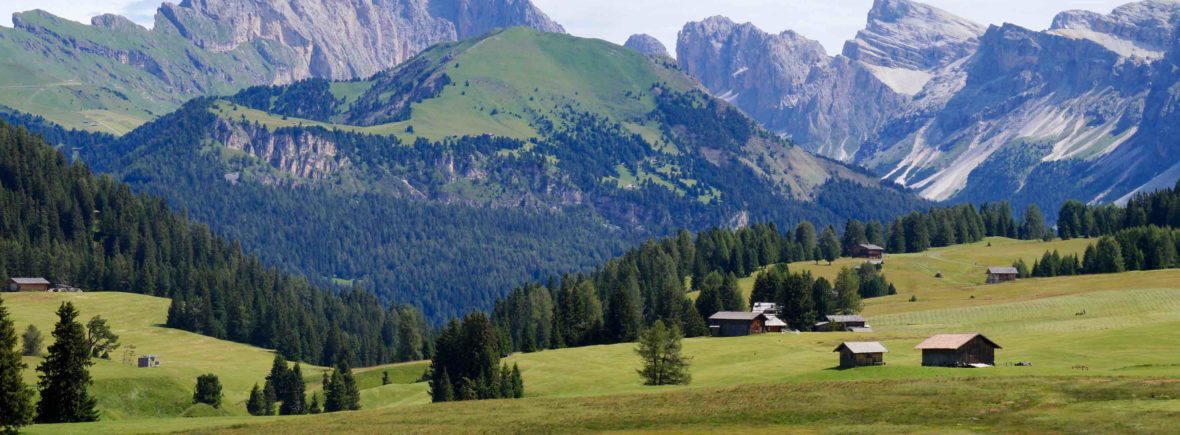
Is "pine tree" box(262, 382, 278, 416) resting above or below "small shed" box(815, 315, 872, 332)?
below

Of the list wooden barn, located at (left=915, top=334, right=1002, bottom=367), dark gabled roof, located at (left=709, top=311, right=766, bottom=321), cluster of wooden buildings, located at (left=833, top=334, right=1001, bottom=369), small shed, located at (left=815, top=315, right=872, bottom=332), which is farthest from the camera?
dark gabled roof, located at (left=709, top=311, right=766, bottom=321)

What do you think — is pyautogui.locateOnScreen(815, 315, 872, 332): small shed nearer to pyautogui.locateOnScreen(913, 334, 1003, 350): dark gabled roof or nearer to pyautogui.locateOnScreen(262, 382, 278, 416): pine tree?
pyautogui.locateOnScreen(913, 334, 1003, 350): dark gabled roof

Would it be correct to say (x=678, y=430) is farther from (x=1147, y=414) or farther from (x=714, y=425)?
(x=1147, y=414)

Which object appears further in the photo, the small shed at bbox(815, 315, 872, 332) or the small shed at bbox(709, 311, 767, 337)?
the small shed at bbox(709, 311, 767, 337)

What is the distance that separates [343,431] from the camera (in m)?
102

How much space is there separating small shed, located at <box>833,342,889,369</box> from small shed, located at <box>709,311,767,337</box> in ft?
172

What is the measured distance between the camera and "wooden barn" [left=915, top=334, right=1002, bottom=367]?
438 feet

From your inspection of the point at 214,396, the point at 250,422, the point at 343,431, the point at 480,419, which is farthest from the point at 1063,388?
the point at 214,396

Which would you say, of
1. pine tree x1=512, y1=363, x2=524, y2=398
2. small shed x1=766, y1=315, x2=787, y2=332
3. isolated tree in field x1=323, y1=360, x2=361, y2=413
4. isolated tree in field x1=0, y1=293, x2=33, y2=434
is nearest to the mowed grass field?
pine tree x1=512, y1=363, x2=524, y2=398

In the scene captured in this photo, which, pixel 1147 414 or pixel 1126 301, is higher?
pixel 1126 301

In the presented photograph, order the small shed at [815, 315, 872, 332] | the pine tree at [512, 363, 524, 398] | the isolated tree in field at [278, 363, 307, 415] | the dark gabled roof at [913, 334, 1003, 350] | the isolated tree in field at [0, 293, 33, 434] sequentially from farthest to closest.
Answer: the small shed at [815, 315, 872, 332] < the isolated tree in field at [278, 363, 307, 415] < the pine tree at [512, 363, 524, 398] < the dark gabled roof at [913, 334, 1003, 350] < the isolated tree in field at [0, 293, 33, 434]

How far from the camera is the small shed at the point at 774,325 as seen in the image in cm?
19438

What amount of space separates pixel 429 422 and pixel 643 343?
45.3 metres

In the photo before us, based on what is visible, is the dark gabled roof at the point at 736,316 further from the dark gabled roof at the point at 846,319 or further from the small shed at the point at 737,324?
the dark gabled roof at the point at 846,319
